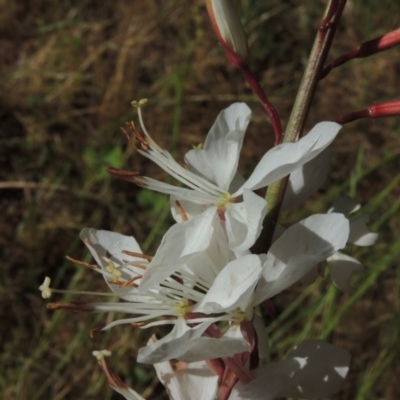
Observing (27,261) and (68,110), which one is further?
(68,110)

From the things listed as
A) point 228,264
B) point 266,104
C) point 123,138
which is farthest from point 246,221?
point 123,138

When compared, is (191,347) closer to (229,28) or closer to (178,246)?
(178,246)

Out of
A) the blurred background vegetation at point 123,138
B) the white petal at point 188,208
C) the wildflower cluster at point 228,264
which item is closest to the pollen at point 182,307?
the wildflower cluster at point 228,264

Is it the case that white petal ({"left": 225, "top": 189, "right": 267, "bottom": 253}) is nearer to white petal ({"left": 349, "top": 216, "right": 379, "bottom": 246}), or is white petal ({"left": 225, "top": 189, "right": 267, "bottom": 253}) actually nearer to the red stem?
the red stem

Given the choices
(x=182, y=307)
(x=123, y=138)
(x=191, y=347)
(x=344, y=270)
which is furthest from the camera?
(x=123, y=138)

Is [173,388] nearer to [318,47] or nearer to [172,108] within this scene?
[318,47]

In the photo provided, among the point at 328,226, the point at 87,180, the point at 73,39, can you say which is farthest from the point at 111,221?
the point at 328,226

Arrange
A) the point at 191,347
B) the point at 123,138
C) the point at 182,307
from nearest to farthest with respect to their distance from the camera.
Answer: the point at 191,347
the point at 182,307
the point at 123,138
